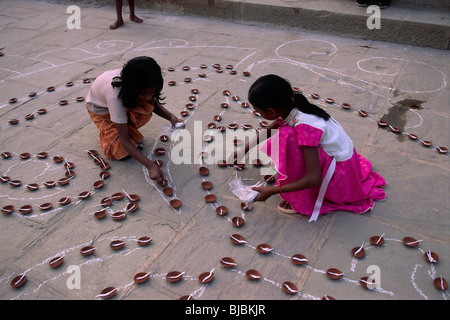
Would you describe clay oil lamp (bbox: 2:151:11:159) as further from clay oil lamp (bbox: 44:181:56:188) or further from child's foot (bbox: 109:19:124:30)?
child's foot (bbox: 109:19:124:30)

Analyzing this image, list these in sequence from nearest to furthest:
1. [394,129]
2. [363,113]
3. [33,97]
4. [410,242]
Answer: [410,242] < [394,129] < [363,113] < [33,97]

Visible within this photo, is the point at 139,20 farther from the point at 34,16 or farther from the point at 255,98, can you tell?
the point at 255,98

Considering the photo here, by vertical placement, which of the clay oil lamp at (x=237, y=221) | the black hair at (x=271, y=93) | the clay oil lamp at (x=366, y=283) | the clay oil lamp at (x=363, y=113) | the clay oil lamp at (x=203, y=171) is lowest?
the clay oil lamp at (x=366, y=283)

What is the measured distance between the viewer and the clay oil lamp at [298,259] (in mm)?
2062

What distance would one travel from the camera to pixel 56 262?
2094 millimetres

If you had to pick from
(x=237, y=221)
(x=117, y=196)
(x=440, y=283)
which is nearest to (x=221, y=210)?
(x=237, y=221)

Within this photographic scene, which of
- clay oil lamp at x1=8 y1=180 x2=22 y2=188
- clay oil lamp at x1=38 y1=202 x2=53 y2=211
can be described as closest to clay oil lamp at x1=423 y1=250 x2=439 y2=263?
clay oil lamp at x1=38 y1=202 x2=53 y2=211

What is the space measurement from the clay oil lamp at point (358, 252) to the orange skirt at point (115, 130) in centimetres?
172

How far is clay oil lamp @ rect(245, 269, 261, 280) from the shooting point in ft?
6.53

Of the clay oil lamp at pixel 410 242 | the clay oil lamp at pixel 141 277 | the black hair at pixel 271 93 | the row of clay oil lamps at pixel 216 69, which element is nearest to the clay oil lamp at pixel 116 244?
the clay oil lamp at pixel 141 277

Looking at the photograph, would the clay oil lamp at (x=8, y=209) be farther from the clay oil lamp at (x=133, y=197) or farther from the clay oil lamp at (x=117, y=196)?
the clay oil lamp at (x=133, y=197)

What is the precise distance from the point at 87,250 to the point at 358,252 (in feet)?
5.04

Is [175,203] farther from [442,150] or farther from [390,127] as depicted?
[442,150]
